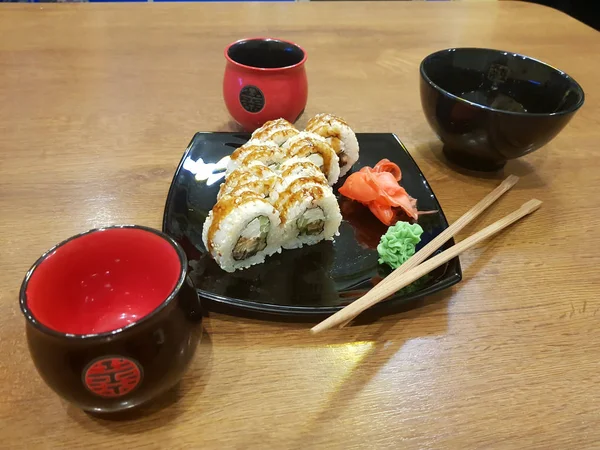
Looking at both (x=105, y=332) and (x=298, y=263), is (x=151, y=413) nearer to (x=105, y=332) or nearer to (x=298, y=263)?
(x=105, y=332)

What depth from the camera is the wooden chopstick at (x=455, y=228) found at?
82 centimetres

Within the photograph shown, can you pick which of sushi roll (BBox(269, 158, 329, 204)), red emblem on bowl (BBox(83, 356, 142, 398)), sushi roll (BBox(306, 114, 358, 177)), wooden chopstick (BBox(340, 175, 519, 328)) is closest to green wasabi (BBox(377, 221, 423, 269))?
wooden chopstick (BBox(340, 175, 519, 328))

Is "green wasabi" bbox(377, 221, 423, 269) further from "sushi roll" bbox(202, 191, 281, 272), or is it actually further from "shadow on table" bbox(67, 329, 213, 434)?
"shadow on table" bbox(67, 329, 213, 434)

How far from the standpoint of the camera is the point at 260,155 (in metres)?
0.96

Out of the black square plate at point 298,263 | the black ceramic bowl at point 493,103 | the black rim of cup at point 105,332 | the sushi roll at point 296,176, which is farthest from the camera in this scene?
the black ceramic bowl at point 493,103

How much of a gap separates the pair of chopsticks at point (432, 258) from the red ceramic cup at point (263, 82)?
0.47 m

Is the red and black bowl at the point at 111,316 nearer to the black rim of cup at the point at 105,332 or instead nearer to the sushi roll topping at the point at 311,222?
Answer: the black rim of cup at the point at 105,332

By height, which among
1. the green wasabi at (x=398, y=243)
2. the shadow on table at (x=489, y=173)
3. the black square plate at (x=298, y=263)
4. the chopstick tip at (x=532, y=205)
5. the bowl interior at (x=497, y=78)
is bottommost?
the shadow on table at (x=489, y=173)

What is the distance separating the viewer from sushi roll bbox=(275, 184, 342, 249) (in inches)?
33.3

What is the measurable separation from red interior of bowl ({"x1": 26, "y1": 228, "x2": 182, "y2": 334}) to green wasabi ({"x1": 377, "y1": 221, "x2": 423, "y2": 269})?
37 centimetres

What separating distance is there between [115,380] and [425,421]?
38 cm

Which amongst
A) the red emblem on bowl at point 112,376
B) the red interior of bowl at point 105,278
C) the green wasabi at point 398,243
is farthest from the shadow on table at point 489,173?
the red emblem on bowl at point 112,376

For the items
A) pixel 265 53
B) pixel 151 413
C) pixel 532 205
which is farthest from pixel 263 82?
pixel 151 413

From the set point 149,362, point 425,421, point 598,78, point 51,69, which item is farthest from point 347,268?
point 598,78
